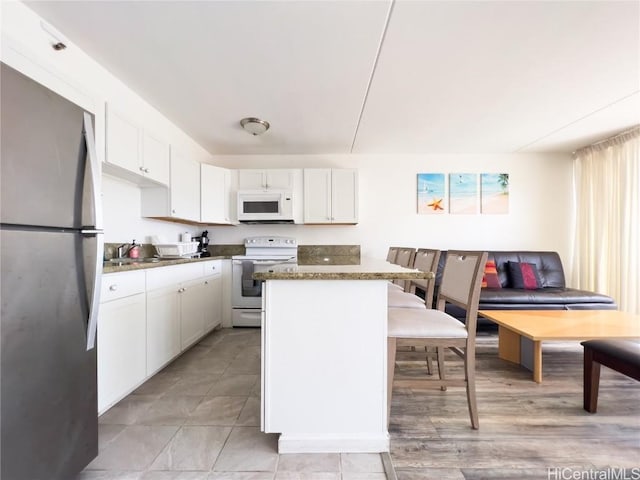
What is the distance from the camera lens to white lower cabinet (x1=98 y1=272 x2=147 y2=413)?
1564mm

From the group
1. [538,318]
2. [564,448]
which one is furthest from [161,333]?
[538,318]

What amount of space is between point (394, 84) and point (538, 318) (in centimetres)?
227

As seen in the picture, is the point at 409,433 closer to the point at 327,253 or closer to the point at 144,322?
the point at 144,322

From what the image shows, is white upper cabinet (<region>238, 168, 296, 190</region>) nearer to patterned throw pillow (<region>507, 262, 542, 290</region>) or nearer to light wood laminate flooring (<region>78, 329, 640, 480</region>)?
light wood laminate flooring (<region>78, 329, 640, 480</region>)

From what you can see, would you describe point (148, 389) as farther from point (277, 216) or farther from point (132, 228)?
point (277, 216)

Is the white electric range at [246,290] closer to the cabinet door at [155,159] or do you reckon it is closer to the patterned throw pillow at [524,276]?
the cabinet door at [155,159]

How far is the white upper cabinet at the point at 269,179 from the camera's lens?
138 inches

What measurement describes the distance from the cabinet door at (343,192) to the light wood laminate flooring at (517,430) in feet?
6.51

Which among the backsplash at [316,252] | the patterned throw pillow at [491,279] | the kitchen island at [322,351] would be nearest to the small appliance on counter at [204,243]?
the backsplash at [316,252]

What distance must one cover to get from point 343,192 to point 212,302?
6.84 ft

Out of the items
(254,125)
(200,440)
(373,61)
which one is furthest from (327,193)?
(200,440)

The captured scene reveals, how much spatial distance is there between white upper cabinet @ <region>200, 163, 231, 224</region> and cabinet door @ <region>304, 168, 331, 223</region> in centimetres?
103

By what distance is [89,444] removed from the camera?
1153 millimetres

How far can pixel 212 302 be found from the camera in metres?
3.04
